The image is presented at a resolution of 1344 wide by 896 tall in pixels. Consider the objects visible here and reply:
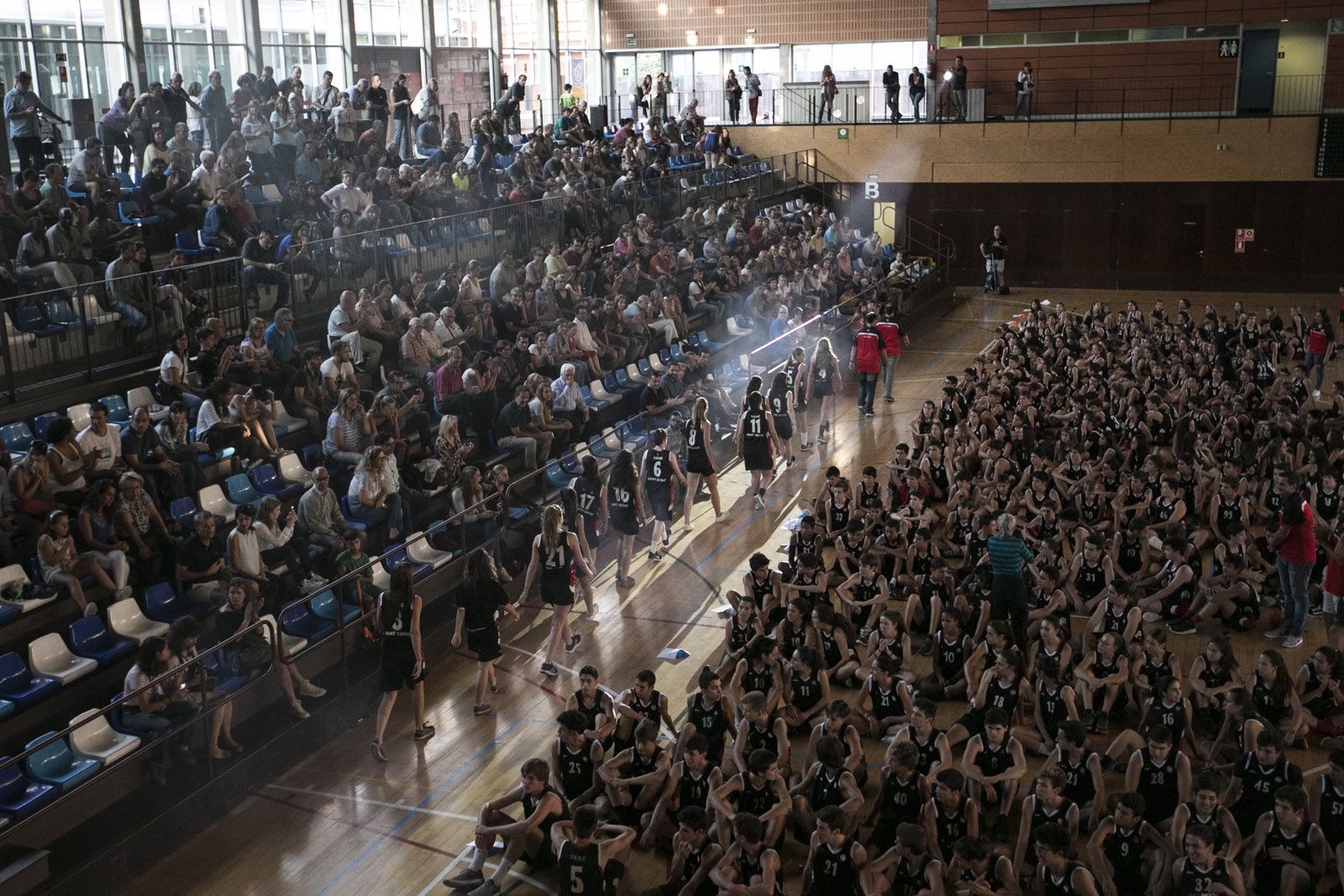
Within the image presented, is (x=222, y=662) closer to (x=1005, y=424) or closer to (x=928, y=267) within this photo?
(x=1005, y=424)

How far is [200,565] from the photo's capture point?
1063cm

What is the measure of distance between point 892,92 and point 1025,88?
3144 mm

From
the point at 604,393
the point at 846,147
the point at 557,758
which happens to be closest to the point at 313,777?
the point at 557,758

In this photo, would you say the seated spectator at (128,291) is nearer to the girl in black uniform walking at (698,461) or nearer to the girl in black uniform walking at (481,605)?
the girl in black uniform walking at (481,605)

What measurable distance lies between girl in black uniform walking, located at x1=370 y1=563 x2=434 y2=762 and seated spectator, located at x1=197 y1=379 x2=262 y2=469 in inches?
126

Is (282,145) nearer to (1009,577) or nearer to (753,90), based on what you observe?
(1009,577)

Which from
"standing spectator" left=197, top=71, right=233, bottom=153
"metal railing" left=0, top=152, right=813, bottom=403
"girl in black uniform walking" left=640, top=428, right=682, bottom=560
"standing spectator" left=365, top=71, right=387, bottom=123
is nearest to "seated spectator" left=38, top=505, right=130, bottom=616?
"metal railing" left=0, top=152, right=813, bottom=403

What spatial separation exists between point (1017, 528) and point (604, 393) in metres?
6.57

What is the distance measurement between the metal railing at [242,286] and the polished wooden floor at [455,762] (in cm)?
504

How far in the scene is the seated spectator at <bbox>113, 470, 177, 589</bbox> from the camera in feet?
34.2

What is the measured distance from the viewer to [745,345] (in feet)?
70.0

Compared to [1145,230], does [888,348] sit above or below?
below

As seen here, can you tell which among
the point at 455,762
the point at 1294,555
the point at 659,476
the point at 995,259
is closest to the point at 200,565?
the point at 455,762

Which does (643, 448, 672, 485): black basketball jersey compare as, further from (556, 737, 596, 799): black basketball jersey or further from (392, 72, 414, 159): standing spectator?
(392, 72, 414, 159): standing spectator
